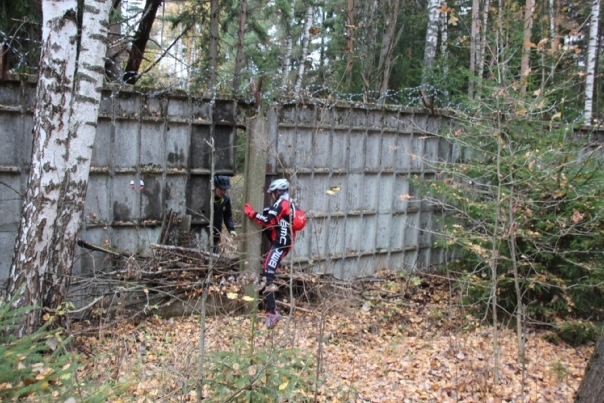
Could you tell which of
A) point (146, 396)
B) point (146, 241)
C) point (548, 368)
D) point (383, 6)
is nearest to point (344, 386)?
point (146, 396)

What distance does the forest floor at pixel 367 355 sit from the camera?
4.07m

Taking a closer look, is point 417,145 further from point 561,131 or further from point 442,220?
point 561,131

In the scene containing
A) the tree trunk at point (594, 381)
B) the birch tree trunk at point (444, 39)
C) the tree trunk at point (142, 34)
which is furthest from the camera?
the birch tree trunk at point (444, 39)

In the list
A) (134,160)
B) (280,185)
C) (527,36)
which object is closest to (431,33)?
(527,36)

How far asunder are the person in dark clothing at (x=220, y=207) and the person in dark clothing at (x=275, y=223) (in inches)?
23.9

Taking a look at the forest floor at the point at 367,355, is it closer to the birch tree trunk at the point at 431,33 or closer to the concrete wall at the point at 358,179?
the concrete wall at the point at 358,179

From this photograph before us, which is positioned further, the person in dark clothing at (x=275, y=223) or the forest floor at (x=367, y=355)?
the person in dark clothing at (x=275, y=223)

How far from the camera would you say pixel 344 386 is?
14.7ft

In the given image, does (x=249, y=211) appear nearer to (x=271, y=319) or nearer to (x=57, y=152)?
(x=271, y=319)

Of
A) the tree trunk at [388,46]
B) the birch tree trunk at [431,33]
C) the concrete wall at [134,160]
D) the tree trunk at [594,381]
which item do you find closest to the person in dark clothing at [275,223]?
the concrete wall at [134,160]

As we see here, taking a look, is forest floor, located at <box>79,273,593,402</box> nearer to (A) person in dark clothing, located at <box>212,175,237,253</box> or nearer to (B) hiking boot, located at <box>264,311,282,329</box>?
(B) hiking boot, located at <box>264,311,282,329</box>

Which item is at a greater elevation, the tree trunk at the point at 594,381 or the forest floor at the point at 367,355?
the tree trunk at the point at 594,381

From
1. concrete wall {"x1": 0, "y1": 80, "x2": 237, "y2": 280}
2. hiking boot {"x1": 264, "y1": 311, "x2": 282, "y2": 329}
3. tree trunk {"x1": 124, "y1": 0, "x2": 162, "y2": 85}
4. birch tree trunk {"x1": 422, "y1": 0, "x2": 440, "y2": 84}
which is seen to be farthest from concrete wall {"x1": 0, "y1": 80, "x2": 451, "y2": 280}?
birch tree trunk {"x1": 422, "y1": 0, "x2": 440, "y2": 84}

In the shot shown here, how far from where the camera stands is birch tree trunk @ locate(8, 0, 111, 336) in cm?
416
